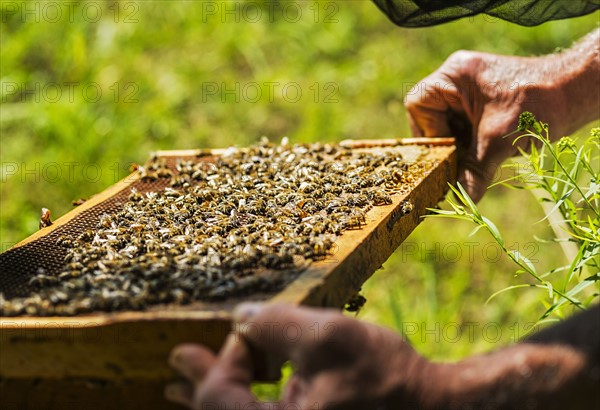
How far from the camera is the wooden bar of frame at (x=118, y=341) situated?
1.90 meters

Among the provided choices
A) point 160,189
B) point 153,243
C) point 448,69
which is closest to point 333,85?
point 448,69

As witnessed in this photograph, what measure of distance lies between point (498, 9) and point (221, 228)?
57.5 inches

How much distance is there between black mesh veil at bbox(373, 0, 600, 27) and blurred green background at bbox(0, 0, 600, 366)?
2.36 metres

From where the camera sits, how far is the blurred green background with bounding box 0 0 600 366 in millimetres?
5750

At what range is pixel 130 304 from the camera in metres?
2.00

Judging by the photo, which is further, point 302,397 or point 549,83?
point 549,83

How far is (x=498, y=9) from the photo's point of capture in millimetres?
3113

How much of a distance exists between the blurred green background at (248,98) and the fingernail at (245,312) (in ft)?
11.0

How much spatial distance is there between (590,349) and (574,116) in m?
2.31

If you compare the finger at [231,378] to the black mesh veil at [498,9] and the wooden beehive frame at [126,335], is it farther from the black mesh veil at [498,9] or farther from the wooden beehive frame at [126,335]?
the black mesh veil at [498,9]

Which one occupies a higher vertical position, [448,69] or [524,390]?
[448,69]

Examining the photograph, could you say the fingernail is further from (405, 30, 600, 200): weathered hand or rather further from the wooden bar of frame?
(405, 30, 600, 200): weathered hand

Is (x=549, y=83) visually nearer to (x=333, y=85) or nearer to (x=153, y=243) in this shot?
(x=153, y=243)

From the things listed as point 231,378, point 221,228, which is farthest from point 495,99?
point 231,378
